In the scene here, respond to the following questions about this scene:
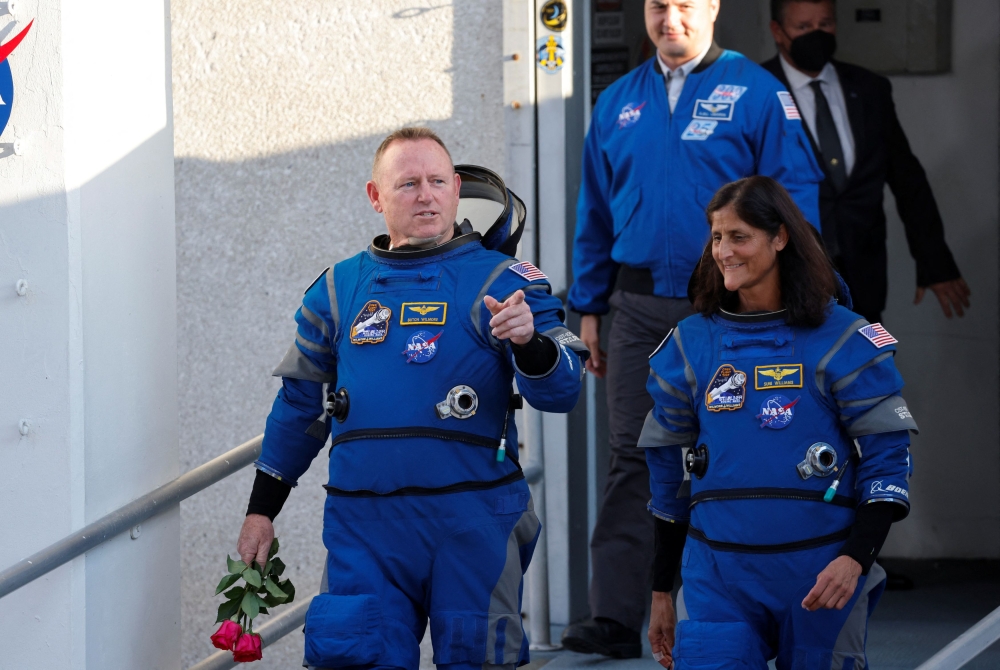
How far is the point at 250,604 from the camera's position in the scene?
299cm

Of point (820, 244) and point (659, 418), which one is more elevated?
point (820, 244)

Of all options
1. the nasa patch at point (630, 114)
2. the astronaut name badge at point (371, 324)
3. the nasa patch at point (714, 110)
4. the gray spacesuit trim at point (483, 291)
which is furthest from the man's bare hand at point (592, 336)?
the astronaut name badge at point (371, 324)

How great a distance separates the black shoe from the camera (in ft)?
12.3

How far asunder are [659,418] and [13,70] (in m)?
1.67

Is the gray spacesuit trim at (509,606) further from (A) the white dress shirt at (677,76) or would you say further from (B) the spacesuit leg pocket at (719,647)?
(A) the white dress shirt at (677,76)

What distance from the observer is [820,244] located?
2.84m

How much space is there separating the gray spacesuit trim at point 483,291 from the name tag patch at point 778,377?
556mm

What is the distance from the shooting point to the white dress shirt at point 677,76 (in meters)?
3.79

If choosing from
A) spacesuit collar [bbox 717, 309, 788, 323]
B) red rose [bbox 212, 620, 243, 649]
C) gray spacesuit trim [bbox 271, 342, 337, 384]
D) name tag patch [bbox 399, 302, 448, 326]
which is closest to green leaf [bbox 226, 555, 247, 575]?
red rose [bbox 212, 620, 243, 649]

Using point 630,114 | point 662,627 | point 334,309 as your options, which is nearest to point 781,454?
point 662,627

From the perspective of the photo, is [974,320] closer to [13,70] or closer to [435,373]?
[435,373]

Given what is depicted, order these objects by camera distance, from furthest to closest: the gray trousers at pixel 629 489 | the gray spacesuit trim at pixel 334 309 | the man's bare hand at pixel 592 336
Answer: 1. the man's bare hand at pixel 592 336
2. the gray trousers at pixel 629 489
3. the gray spacesuit trim at pixel 334 309

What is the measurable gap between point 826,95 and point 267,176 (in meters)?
1.93

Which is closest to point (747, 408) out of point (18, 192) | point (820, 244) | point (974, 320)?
point (820, 244)
